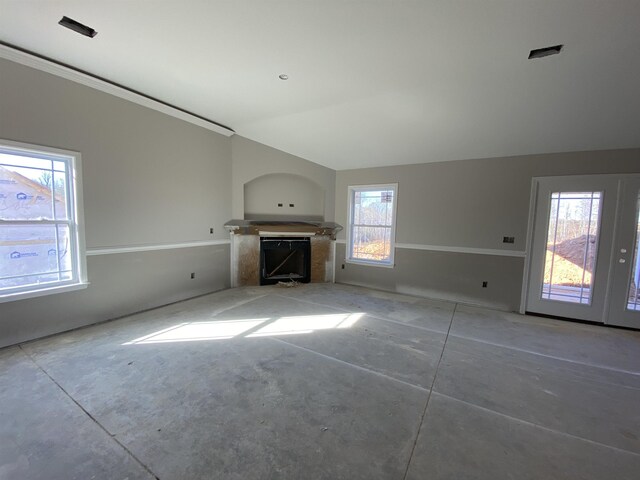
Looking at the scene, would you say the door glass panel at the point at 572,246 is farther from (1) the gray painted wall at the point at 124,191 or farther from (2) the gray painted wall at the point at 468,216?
(1) the gray painted wall at the point at 124,191

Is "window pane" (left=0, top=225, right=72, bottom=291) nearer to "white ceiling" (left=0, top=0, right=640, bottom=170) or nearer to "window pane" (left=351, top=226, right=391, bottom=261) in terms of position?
"white ceiling" (left=0, top=0, right=640, bottom=170)

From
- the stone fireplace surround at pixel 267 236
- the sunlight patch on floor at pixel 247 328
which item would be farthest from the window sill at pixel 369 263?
the sunlight patch on floor at pixel 247 328

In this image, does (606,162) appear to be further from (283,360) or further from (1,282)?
(1,282)

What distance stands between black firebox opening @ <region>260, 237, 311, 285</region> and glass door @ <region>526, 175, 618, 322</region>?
3.88 meters

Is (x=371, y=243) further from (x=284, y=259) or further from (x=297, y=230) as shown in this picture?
(x=284, y=259)

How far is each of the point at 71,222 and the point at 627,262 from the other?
22.6 feet

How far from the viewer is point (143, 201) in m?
3.79

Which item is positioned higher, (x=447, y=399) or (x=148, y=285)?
(x=148, y=285)

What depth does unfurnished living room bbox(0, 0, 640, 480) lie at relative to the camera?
1812 mm

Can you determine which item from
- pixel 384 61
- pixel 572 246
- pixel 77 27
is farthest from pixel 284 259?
pixel 572 246

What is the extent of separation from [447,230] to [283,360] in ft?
11.8

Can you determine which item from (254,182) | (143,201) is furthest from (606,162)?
(143,201)

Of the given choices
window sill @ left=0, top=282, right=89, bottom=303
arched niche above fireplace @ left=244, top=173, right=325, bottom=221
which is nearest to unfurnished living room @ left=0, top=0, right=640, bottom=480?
window sill @ left=0, top=282, right=89, bottom=303

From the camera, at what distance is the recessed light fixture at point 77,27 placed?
7.46 feet
